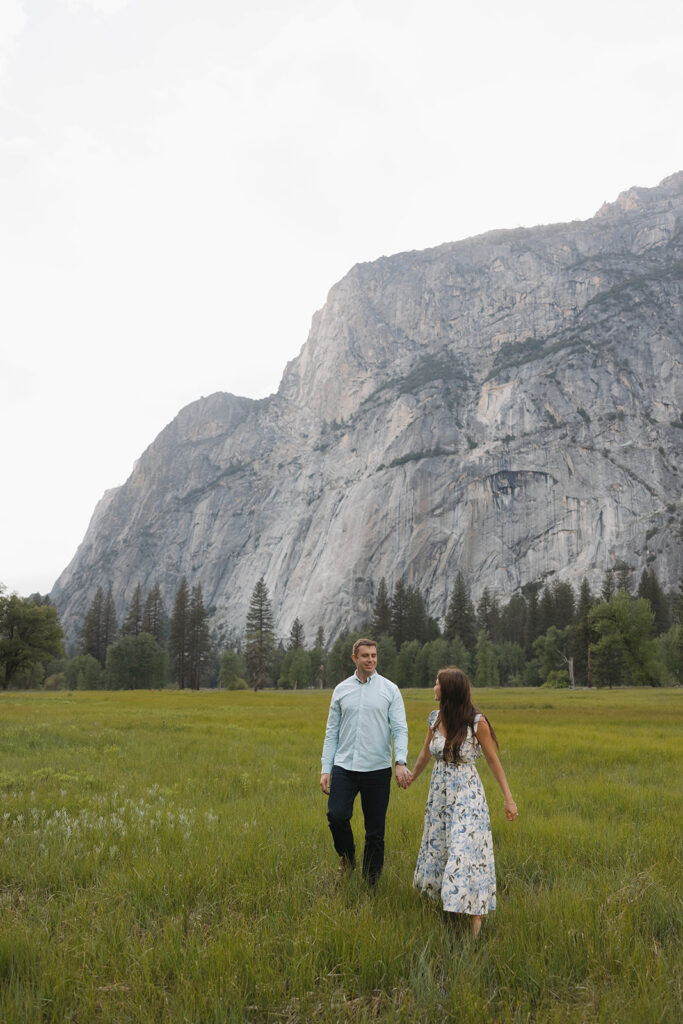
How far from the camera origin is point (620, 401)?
602 ft

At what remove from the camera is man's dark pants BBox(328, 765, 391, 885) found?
19.4 ft

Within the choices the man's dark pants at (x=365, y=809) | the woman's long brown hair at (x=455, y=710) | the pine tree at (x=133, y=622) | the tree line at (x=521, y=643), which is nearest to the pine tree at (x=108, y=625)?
the pine tree at (x=133, y=622)

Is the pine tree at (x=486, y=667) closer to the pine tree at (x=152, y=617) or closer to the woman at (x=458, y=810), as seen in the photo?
the pine tree at (x=152, y=617)

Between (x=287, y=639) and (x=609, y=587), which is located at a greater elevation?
(x=609, y=587)

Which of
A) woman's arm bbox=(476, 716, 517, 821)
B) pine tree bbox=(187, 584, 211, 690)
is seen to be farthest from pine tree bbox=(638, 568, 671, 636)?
woman's arm bbox=(476, 716, 517, 821)

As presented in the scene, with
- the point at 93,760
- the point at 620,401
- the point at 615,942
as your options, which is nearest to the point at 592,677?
the point at 93,760

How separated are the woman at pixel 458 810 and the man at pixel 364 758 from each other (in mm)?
489

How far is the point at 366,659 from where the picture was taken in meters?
6.13

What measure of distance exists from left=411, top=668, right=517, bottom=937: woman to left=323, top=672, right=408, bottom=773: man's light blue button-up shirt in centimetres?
58

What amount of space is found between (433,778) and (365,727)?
0.84 m

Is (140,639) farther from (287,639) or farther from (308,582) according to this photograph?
(308,582)

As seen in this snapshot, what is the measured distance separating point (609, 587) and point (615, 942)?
100 meters

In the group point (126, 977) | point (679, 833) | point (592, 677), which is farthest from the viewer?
point (592, 677)

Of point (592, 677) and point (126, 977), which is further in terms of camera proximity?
point (592, 677)
